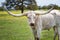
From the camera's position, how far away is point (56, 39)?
14.5 feet

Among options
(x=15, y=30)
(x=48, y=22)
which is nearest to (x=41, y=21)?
(x=48, y=22)

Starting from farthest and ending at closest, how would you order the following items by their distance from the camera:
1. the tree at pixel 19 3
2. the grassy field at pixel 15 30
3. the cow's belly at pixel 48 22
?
the tree at pixel 19 3
the grassy field at pixel 15 30
the cow's belly at pixel 48 22

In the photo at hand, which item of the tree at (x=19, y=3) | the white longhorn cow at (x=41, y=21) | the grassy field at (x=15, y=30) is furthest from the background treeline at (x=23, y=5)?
the white longhorn cow at (x=41, y=21)

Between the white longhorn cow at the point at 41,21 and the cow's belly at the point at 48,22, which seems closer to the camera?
the white longhorn cow at the point at 41,21

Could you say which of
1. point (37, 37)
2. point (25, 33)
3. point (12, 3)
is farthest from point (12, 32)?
point (37, 37)

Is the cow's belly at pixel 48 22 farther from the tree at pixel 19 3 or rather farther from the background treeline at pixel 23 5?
the tree at pixel 19 3

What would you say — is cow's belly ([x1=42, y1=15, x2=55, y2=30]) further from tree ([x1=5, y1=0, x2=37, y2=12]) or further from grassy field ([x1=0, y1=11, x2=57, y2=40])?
tree ([x1=5, y1=0, x2=37, y2=12])

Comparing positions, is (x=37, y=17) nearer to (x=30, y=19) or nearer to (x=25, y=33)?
(x=30, y=19)

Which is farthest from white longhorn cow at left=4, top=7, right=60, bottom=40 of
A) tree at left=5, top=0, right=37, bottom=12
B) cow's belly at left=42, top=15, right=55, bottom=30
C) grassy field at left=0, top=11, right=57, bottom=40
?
tree at left=5, top=0, right=37, bottom=12

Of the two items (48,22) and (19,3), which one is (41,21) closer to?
(48,22)

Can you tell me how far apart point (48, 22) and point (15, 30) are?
5.30 ft

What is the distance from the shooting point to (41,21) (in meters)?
3.84

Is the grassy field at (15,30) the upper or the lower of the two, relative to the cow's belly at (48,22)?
lower

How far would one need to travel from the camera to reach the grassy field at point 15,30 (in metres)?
4.75
